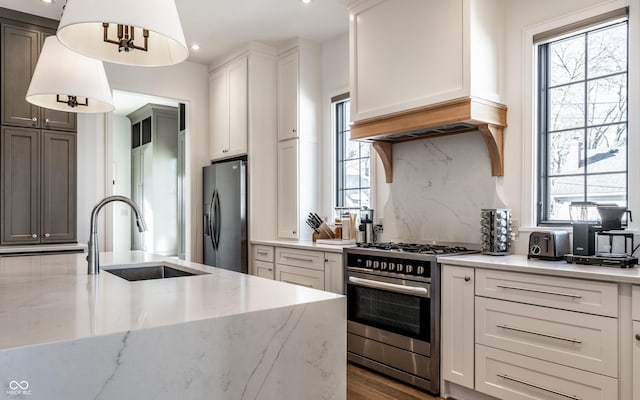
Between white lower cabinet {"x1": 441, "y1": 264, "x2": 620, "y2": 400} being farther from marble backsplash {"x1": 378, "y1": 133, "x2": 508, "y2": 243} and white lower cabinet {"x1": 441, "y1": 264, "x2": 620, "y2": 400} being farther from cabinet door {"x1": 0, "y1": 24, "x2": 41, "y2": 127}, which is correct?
cabinet door {"x1": 0, "y1": 24, "x2": 41, "y2": 127}

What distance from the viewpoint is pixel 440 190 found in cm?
340

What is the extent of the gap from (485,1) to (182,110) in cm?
377

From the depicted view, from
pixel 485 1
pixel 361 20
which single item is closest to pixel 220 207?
pixel 361 20

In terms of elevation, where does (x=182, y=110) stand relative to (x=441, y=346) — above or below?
above

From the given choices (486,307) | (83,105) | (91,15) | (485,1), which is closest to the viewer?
(91,15)

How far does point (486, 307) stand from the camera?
2.53m

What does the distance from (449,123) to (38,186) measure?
3325 millimetres

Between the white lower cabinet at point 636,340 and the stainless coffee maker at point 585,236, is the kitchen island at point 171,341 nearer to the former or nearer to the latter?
the white lower cabinet at point 636,340

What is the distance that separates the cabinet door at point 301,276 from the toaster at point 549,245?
1650mm

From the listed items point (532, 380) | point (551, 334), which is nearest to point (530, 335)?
point (551, 334)

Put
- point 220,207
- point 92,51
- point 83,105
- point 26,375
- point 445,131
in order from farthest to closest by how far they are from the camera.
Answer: point 220,207, point 445,131, point 83,105, point 92,51, point 26,375

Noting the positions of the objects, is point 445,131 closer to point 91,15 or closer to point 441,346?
point 441,346

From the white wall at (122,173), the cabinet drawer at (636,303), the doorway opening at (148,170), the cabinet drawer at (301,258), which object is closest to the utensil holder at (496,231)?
the cabinet drawer at (636,303)

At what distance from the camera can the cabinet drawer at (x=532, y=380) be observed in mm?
2117
